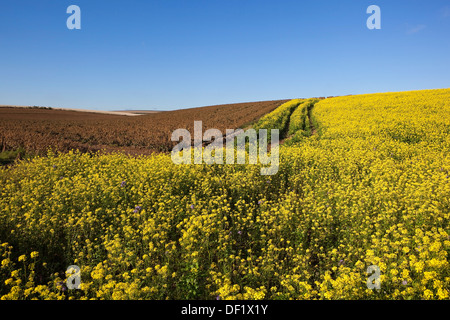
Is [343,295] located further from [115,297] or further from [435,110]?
[435,110]

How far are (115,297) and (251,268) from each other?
6.96 ft

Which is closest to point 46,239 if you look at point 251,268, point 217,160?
point 251,268

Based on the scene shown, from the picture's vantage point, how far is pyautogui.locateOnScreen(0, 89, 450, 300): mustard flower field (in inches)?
131

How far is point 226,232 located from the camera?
4957 mm

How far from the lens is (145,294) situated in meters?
3.11

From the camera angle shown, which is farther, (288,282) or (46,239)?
(46,239)

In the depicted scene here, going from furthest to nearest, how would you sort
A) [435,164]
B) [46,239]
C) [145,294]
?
1. [435,164]
2. [46,239]
3. [145,294]

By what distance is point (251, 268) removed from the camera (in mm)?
4035

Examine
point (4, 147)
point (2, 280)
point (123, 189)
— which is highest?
point (4, 147)

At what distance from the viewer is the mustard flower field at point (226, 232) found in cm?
332

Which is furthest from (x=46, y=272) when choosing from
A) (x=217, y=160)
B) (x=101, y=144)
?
(x=101, y=144)

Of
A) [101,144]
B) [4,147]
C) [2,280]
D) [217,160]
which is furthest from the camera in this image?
[101,144]
